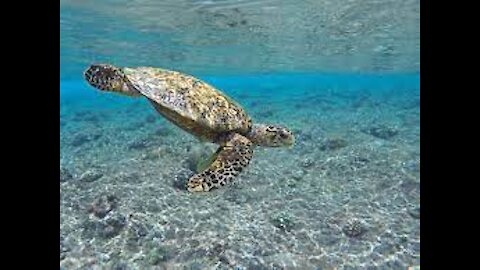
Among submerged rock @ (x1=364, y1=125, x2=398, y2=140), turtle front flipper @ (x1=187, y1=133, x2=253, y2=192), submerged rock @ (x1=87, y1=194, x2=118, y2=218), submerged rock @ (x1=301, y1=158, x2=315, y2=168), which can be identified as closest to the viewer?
turtle front flipper @ (x1=187, y1=133, x2=253, y2=192)

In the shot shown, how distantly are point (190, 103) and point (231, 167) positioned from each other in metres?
1.68

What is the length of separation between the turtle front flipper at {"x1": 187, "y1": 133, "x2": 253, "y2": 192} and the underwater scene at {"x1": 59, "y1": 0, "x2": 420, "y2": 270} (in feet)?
0.10

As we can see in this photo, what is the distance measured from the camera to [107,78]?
7543 millimetres

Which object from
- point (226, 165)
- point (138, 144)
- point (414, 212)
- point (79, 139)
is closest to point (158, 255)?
point (226, 165)

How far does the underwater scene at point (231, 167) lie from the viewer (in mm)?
8195

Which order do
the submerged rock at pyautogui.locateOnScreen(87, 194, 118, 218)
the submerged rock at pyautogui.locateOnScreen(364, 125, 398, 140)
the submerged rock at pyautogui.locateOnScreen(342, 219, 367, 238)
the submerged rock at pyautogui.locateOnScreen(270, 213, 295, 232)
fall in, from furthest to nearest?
the submerged rock at pyautogui.locateOnScreen(364, 125, 398, 140), the submerged rock at pyautogui.locateOnScreen(87, 194, 118, 218), the submerged rock at pyautogui.locateOnScreen(270, 213, 295, 232), the submerged rock at pyautogui.locateOnScreen(342, 219, 367, 238)

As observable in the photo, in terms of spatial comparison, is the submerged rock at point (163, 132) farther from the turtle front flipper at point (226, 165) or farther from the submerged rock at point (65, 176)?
the turtle front flipper at point (226, 165)

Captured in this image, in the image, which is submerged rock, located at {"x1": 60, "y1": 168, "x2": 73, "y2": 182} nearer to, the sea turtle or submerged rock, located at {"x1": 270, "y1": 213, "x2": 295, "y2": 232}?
the sea turtle

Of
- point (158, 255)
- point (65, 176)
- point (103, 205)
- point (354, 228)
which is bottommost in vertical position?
point (158, 255)

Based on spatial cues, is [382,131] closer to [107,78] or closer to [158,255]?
[158,255]

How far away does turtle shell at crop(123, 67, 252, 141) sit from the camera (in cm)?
770

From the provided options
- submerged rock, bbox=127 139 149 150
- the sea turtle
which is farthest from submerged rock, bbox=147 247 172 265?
submerged rock, bbox=127 139 149 150

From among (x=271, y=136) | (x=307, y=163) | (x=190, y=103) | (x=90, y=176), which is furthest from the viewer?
(x=307, y=163)
